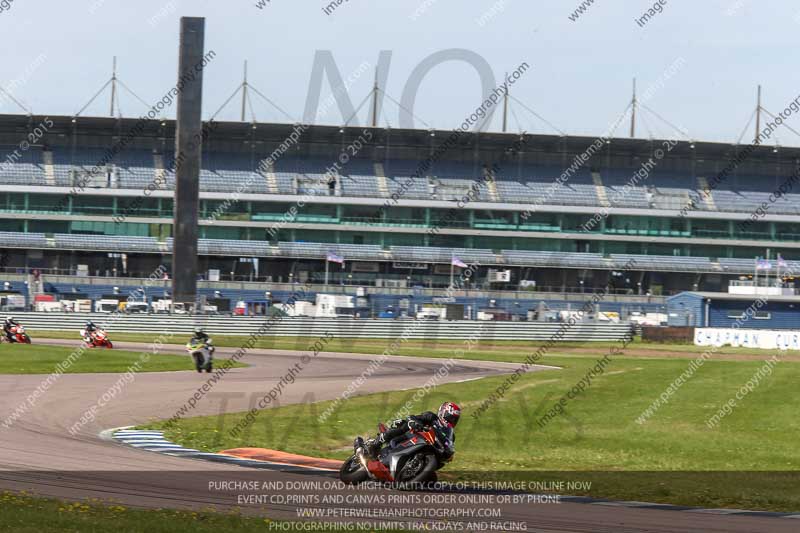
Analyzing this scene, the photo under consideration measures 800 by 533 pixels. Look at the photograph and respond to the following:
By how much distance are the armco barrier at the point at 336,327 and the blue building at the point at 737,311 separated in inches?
423

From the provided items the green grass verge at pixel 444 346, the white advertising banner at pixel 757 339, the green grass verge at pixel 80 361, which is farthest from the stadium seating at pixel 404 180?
the green grass verge at pixel 80 361

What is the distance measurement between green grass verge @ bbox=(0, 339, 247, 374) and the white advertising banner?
2940 cm

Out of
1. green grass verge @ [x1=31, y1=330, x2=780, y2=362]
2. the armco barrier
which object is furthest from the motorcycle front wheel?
the armco barrier

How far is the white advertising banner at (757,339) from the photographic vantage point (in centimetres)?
5338

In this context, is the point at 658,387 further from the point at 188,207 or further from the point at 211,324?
the point at 188,207

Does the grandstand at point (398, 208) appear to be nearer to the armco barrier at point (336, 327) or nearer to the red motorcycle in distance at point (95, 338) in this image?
the armco barrier at point (336, 327)

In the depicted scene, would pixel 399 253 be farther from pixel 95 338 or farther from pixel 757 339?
pixel 95 338

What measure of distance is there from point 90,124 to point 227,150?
10550mm

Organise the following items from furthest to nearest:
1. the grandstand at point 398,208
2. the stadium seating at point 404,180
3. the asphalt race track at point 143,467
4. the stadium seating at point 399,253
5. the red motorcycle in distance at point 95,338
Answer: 1. the stadium seating at point 404,180
2. the grandstand at point 398,208
3. the stadium seating at point 399,253
4. the red motorcycle in distance at point 95,338
5. the asphalt race track at point 143,467

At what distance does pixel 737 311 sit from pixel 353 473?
59.2 metres

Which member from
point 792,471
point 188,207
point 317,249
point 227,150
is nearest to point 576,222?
point 317,249

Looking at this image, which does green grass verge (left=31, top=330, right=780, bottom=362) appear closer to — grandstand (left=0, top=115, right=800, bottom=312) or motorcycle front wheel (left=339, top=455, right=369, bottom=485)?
grandstand (left=0, top=115, right=800, bottom=312)

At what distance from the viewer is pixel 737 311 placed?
68938 millimetres

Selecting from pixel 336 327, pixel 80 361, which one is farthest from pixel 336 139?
pixel 80 361
